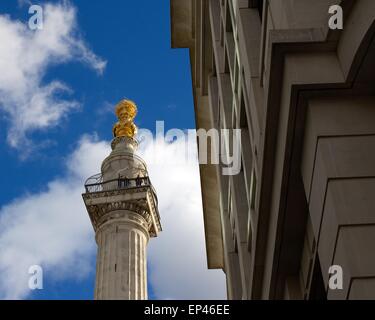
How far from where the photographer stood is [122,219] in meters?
42.4

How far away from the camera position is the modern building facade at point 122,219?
38969 mm

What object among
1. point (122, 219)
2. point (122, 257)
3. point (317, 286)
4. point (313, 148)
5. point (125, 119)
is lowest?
point (317, 286)

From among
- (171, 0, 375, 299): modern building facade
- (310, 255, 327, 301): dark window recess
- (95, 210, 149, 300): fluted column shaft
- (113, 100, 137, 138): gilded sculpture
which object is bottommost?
(310, 255, 327, 301): dark window recess

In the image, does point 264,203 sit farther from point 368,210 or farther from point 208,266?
point 208,266

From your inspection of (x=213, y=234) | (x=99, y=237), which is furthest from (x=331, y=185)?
(x=99, y=237)

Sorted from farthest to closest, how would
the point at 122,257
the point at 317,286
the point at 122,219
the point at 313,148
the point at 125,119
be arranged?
1. the point at 125,119
2. the point at 122,219
3. the point at 122,257
4. the point at 317,286
5. the point at 313,148

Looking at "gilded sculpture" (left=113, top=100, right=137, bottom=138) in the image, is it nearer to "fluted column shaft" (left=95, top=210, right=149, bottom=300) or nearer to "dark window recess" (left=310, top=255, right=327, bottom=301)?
"fluted column shaft" (left=95, top=210, right=149, bottom=300)

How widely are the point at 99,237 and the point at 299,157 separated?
1299 inches

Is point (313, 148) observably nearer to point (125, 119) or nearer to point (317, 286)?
point (317, 286)

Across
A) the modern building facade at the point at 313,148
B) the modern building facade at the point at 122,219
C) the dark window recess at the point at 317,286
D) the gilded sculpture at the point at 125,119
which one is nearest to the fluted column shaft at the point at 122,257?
the modern building facade at the point at 122,219

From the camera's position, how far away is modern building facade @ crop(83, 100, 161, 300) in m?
39.0

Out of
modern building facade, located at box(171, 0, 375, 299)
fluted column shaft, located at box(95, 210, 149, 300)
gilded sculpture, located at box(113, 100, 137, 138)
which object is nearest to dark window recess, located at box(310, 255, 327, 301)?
modern building facade, located at box(171, 0, 375, 299)

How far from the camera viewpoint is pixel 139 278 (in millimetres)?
39469

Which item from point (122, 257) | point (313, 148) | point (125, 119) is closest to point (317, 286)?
point (313, 148)
